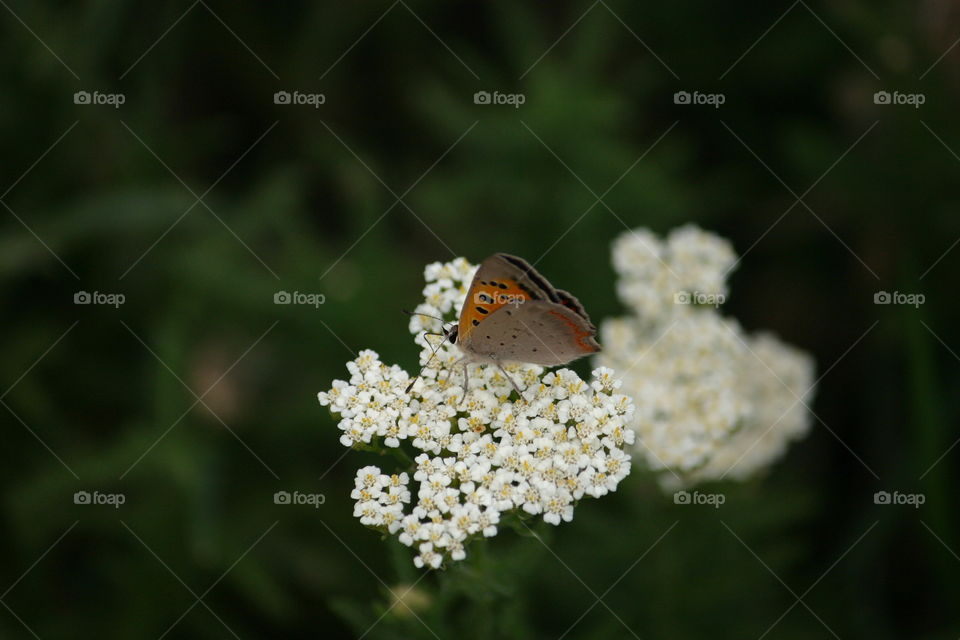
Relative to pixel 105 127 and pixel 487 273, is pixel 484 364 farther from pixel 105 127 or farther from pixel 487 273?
pixel 105 127

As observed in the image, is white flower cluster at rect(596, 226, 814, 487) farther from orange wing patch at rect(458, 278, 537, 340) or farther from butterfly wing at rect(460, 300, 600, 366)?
orange wing patch at rect(458, 278, 537, 340)

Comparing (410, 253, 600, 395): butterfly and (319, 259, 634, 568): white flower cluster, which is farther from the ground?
(410, 253, 600, 395): butterfly

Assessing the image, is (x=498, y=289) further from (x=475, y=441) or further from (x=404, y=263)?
(x=404, y=263)

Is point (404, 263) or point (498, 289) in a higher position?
point (404, 263)

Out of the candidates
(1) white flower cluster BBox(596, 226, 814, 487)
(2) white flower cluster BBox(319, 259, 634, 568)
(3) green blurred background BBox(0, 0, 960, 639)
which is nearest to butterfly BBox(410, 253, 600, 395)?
(2) white flower cluster BBox(319, 259, 634, 568)

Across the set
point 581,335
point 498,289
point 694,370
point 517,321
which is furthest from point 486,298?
point 694,370

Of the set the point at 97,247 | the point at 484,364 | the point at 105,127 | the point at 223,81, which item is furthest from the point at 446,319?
the point at 223,81
